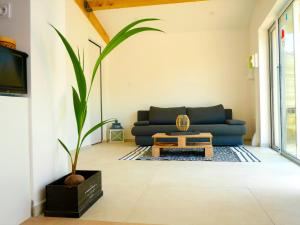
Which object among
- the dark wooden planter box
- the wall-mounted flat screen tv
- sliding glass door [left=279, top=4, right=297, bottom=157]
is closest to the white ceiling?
sliding glass door [left=279, top=4, right=297, bottom=157]

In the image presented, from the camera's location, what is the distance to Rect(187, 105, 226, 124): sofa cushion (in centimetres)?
545

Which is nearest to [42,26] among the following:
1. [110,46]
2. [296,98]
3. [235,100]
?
[110,46]

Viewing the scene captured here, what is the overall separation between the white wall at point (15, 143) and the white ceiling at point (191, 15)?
157 inches

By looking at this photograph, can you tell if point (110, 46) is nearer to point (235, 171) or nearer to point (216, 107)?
point (235, 171)

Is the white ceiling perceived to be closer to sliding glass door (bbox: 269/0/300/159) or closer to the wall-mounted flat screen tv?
sliding glass door (bbox: 269/0/300/159)

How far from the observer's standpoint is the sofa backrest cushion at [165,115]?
5.60 m

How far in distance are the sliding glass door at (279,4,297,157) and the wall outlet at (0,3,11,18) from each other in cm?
343

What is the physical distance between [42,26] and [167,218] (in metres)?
1.67

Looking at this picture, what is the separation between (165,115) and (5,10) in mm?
4233

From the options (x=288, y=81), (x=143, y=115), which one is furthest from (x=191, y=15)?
(x=288, y=81)

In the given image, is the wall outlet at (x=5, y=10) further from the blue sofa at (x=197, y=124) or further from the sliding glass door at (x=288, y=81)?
the blue sofa at (x=197, y=124)

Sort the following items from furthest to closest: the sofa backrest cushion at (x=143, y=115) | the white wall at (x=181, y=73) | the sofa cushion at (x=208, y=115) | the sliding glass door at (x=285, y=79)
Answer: the sofa backrest cushion at (x=143, y=115)
the white wall at (x=181, y=73)
the sofa cushion at (x=208, y=115)
the sliding glass door at (x=285, y=79)

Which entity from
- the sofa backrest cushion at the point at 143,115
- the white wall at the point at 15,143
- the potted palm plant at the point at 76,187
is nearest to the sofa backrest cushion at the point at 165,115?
the sofa backrest cushion at the point at 143,115

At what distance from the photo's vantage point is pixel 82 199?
1.79 meters
